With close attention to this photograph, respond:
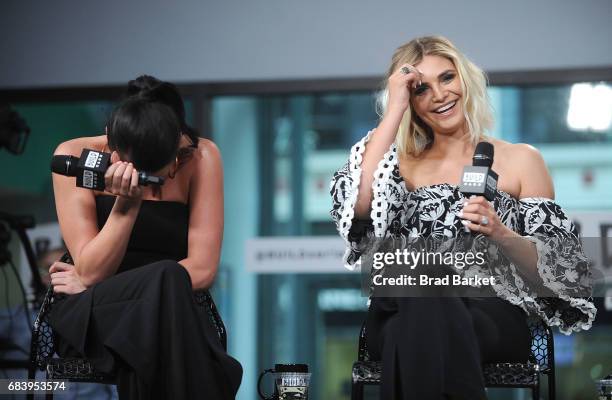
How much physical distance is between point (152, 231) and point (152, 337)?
538mm

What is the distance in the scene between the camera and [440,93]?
2686mm

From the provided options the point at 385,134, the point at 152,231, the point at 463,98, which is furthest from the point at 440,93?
the point at 152,231

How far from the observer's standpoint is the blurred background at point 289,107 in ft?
15.1

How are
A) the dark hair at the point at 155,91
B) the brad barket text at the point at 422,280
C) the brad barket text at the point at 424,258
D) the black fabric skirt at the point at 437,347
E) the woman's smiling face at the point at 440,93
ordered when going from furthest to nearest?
the woman's smiling face at the point at 440,93 → the dark hair at the point at 155,91 → the brad barket text at the point at 424,258 → the brad barket text at the point at 422,280 → the black fabric skirt at the point at 437,347

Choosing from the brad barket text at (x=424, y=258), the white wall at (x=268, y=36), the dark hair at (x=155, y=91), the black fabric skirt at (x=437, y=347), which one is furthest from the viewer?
the white wall at (x=268, y=36)

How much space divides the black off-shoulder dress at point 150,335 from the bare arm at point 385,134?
0.57 m

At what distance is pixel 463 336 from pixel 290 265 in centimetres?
268

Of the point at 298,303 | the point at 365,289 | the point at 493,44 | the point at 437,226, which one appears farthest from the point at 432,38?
the point at 298,303

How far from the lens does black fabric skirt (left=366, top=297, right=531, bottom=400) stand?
2.05 metres

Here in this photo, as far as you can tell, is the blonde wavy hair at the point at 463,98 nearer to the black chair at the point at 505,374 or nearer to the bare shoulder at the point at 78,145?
the black chair at the point at 505,374

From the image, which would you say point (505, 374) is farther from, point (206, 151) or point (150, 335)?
point (206, 151)

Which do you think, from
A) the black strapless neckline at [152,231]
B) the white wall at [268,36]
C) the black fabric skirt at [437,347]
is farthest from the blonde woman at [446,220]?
the white wall at [268,36]

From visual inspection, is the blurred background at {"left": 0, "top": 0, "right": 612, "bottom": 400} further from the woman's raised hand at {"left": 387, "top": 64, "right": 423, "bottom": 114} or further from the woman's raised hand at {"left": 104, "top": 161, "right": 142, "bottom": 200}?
the woman's raised hand at {"left": 104, "top": 161, "right": 142, "bottom": 200}

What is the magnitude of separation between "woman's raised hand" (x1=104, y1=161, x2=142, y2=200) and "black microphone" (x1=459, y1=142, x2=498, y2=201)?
0.84m
